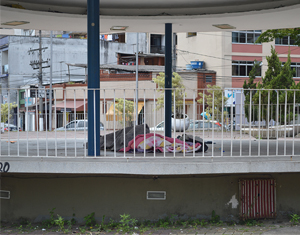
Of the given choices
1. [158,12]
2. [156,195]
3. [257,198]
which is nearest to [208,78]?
[158,12]

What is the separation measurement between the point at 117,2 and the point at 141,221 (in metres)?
4.96

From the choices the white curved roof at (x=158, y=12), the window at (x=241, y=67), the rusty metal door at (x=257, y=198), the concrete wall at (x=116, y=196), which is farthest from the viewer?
the window at (x=241, y=67)

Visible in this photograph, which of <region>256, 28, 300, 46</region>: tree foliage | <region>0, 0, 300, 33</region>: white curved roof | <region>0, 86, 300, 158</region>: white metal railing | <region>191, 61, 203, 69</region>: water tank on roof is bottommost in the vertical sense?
<region>0, 86, 300, 158</region>: white metal railing

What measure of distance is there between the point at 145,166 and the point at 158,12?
484 cm

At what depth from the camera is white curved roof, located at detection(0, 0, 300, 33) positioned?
9.10m

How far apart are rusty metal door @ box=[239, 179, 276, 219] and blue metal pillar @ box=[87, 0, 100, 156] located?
276 cm

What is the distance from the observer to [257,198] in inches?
295

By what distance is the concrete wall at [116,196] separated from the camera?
731cm

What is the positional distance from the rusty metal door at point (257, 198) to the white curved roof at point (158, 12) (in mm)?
3809

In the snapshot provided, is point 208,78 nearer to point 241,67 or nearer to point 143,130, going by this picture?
point 241,67

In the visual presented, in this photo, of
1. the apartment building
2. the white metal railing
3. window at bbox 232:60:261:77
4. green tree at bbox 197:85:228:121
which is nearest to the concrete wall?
the white metal railing

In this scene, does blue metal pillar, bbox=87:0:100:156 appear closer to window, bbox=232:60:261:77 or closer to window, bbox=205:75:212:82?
window, bbox=232:60:261:77

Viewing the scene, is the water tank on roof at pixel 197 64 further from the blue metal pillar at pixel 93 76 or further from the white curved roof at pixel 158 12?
the blue metal pillar at pixel 93 76

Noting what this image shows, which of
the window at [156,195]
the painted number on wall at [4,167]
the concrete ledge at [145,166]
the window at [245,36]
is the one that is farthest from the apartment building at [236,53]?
the painted number on wall at [4,167]
